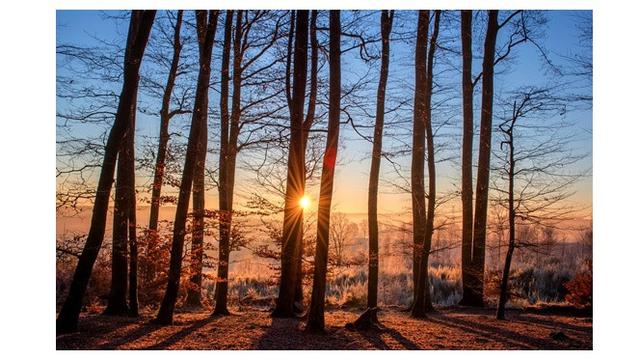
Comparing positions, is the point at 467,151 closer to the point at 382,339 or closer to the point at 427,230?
the point at 427,230

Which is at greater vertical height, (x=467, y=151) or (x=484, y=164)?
(x=467, y=151)

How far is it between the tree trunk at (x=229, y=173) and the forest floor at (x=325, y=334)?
89 cm

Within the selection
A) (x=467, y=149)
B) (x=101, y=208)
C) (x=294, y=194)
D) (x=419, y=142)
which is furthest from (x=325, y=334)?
(x=467, y=149)

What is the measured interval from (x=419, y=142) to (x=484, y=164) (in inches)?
76.4

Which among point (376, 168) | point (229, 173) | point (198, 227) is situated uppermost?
point (376, 168)

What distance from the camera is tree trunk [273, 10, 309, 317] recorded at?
8052 mm

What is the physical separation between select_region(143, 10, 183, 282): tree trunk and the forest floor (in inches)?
48.1

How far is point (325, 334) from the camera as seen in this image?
23.0ft

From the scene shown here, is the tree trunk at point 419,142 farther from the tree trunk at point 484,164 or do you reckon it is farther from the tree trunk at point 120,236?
the tree trunk at point 120,236

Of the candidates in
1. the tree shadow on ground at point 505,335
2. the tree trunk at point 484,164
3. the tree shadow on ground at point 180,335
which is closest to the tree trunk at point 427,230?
the tree shadow on ground at point 505,335

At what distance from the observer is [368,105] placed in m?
8.88

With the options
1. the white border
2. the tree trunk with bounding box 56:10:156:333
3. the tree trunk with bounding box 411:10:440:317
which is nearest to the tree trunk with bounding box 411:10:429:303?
the tree trunk with bounding box 411:10:440:317
